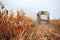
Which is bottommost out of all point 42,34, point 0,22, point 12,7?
point 42,34

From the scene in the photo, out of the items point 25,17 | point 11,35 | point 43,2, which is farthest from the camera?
point 43,2

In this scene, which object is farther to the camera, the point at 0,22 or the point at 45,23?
the point at 45,23

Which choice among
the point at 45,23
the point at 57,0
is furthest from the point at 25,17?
the point at 57,0

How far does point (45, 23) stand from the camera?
2.31 metres

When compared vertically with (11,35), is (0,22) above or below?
above

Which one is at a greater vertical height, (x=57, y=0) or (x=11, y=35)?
(x=57, y=0)

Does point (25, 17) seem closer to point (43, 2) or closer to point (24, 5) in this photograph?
point (24, 5)

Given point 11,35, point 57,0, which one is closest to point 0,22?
point 11,35

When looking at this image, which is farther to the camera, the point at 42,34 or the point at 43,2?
the point at 43,2

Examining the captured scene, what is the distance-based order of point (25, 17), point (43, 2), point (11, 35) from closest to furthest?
1. point (11, 35)
2. point (25, 17)
3. point (43, 2)

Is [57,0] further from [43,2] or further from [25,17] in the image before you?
[25,17]

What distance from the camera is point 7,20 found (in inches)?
81.8

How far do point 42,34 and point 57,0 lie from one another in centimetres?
62

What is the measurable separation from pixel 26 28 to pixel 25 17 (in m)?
0.16
